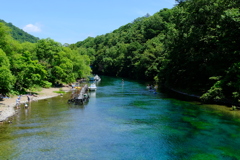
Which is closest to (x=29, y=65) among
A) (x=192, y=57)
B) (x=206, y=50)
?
(x=192, y=57)

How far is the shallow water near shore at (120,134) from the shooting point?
22391 mm

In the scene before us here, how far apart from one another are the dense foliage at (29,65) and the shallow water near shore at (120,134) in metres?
8.21

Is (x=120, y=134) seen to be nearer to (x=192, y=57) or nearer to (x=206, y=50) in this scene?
(x=206, y=50)

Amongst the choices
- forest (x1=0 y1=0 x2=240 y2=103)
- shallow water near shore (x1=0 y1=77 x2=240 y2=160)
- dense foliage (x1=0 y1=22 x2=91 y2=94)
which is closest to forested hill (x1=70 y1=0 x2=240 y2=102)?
forest (x1=0 y1=0 x2=240 y2=103)

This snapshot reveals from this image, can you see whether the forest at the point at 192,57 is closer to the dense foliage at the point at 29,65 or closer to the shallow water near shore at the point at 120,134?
the dense foliage at the point at 29,65

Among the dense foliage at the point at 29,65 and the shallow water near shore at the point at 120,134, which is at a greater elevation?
A: the dense foliage at the point at 29,65

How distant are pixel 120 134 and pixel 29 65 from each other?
32.7 m

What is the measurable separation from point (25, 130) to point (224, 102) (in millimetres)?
38422

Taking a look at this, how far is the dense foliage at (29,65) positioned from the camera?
1672 inches

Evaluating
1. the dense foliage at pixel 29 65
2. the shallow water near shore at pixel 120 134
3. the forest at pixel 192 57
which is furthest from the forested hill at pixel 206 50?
the dense foliage at pixel 29 65

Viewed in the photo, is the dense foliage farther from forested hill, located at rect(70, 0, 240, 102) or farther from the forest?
forested hill, located at rect(70, 0, 240, 102)

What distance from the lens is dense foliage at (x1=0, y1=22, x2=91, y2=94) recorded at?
139 ft

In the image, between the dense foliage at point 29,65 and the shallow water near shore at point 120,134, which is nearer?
the shallow water near shore at point 120,134

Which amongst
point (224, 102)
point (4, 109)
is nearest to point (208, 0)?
point (224, 102)
